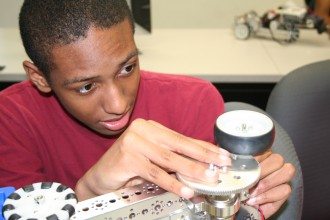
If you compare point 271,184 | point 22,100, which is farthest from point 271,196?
point 22,100

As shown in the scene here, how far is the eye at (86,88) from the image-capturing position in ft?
2.60

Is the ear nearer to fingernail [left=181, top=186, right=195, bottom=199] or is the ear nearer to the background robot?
fingernail [left=181, top=186, right=195, bottom=199]

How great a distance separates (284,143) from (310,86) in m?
0.23

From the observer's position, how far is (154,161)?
57cm

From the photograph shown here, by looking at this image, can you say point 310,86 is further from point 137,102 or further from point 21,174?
point 21,174

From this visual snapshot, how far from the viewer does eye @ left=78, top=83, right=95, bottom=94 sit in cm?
→ 79

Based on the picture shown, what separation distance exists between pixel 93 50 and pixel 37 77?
23 cm

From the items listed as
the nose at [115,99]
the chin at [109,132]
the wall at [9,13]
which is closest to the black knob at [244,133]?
the nose at [115,99]

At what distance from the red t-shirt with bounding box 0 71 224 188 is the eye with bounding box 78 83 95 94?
0.21 metres

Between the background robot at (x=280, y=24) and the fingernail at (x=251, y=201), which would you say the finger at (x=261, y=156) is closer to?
the fingernail at (x=251, y=201)

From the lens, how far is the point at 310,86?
107 cm

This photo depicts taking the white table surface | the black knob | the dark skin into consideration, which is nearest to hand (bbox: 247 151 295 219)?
the dark skin

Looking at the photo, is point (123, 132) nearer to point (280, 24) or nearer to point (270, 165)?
point (270, 165)

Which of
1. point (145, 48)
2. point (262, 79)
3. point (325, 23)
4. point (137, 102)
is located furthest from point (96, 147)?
point (325, 23)
